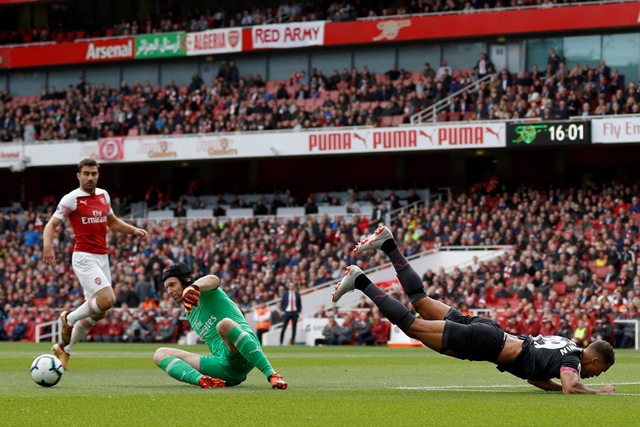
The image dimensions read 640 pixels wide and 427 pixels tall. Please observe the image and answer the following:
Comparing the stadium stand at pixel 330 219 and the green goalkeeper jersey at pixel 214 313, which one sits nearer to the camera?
the green goalkeeper jersey at pixel 214 313

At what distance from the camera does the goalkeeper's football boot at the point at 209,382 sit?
11.2 m

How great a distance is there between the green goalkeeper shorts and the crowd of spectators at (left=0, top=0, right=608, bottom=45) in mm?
30658

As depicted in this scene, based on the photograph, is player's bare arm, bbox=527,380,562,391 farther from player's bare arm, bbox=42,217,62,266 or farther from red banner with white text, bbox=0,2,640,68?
red banner with white text, bbox=0,2,640,68

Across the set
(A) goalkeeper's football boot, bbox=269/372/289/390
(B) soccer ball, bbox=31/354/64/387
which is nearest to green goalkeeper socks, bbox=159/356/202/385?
(A) goalkeeper's football boot, bbox=269/372/289/390

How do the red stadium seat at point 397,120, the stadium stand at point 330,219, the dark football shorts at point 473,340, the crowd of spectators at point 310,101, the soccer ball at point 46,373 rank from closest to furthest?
the dark football shorts at point 473,340 → the soccer ball at point 46,373 → the stadium stand at point 330,219 → the crowd of spectators at point 310,101 → the red stadium seat at point 397,120

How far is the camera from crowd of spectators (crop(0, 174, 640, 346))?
29.9 meters

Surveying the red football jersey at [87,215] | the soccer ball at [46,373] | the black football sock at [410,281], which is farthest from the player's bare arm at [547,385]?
the red football jersey at [87,215]

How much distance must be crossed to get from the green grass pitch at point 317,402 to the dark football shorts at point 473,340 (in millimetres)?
403

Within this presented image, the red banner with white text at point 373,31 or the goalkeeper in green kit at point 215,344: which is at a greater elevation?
the red banner with white text at point 373,31

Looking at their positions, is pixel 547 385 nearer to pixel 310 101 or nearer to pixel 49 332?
Result: pixel 49 332

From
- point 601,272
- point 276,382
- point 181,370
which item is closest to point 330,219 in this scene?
point 601,272

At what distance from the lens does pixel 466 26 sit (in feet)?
134

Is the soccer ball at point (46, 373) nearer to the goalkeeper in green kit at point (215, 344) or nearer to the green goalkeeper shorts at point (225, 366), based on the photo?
the goalkeeper in green kit at point (215, 344)

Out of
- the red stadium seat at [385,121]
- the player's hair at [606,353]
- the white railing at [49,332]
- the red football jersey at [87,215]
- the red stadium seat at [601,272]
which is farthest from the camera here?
the red stadium seat at [385,121]
